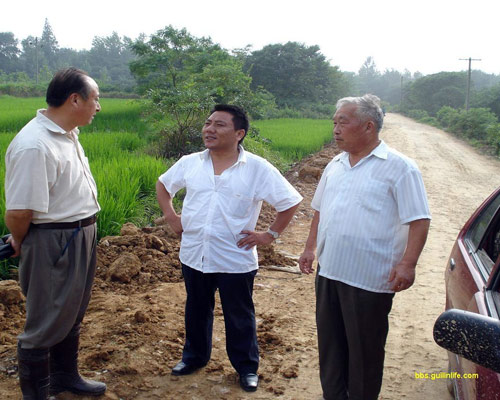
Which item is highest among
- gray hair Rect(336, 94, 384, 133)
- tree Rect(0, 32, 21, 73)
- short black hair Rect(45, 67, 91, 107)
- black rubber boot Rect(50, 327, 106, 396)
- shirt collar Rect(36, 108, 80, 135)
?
tree Rect(0, 32, 21, 73)

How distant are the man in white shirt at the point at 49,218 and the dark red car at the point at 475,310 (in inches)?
72.2

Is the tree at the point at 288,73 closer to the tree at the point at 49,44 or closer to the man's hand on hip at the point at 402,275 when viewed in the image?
the man's hand on hip at the point at 402,275

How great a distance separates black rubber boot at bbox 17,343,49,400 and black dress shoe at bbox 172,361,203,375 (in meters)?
0.83

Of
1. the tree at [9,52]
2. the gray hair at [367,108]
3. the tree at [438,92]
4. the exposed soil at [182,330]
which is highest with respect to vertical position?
the tree at [9,52]

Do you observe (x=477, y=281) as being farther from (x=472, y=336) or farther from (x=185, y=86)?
(x=185, y=86)

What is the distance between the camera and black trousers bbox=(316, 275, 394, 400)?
2.63 meters

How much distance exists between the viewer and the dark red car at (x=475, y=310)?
51.9 inches

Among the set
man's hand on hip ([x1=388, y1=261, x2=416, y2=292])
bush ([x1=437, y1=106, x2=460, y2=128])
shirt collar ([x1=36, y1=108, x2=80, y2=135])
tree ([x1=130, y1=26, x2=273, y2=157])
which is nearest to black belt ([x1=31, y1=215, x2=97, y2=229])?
shirt collar ([x1=36, y1=108, x2=80, y2=135])

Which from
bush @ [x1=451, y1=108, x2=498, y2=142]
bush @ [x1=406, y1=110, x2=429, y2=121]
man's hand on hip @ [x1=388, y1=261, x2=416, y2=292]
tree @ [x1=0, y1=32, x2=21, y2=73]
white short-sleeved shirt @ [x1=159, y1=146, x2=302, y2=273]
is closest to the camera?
man's hand on hip @ [x1=388, y1=261, x2=416, y2=292]

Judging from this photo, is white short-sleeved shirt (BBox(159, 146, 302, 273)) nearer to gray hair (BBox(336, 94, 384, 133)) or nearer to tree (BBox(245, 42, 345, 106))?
gray hair (BBox(336, 94, 384, 133))

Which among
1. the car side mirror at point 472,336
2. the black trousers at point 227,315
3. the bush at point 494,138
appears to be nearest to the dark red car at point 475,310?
the car side mirror at point 472,336

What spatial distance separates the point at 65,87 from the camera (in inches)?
103

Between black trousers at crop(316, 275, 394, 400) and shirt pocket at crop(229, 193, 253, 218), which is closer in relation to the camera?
black trousers at crop(316, 275, 394, 400)

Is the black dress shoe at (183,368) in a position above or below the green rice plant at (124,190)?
below
